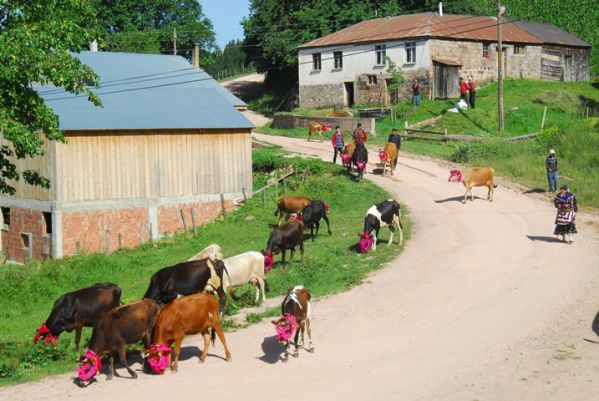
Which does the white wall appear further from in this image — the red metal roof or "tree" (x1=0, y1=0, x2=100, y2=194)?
"tree" (x1=0, y1=0, x2=100, y2=194)

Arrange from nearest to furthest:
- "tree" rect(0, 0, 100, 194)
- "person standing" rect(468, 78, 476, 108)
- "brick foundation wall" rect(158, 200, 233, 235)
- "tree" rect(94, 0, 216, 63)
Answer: "tree" rect(0, 0, 100, 194), "brick foundation wall" rect(158, 200, 233, 235), "person standing" rect(468, 78, 476, 108), "tree" rect(94, 0, 216, 63)

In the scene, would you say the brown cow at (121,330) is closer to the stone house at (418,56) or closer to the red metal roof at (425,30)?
the stone house at (418,56)

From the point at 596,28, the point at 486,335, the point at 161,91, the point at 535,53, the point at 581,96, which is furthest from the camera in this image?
the point at 596,28

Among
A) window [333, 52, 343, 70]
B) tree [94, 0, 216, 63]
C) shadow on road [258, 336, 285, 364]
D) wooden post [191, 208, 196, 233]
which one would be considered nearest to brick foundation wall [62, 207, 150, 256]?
wooden post [191, 208, 196, 233]

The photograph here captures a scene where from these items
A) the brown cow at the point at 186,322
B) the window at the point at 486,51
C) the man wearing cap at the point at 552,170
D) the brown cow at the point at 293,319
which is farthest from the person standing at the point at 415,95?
the brown cow at the point at 186,322

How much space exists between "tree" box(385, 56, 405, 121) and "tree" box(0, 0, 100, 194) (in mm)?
36100

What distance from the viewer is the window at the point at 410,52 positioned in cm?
5550

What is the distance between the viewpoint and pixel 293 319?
1577 cm


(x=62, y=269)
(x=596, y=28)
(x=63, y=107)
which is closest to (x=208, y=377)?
(x=62, y=269)

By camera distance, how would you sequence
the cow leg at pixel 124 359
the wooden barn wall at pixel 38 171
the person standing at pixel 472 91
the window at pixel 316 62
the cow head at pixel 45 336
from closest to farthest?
the cow leg at pixel 124 359 < the cow head at pixel 45 336 < the wooden barn wall at pixel 38 171 < the person standing at pixel 472 91 < the window at pixel 316 62

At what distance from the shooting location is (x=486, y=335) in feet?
57.3

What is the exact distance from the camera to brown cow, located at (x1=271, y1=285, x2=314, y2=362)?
51.3ft

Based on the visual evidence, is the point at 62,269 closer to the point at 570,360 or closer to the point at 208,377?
the point at 208,377

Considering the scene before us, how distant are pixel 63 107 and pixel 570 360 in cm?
2317
